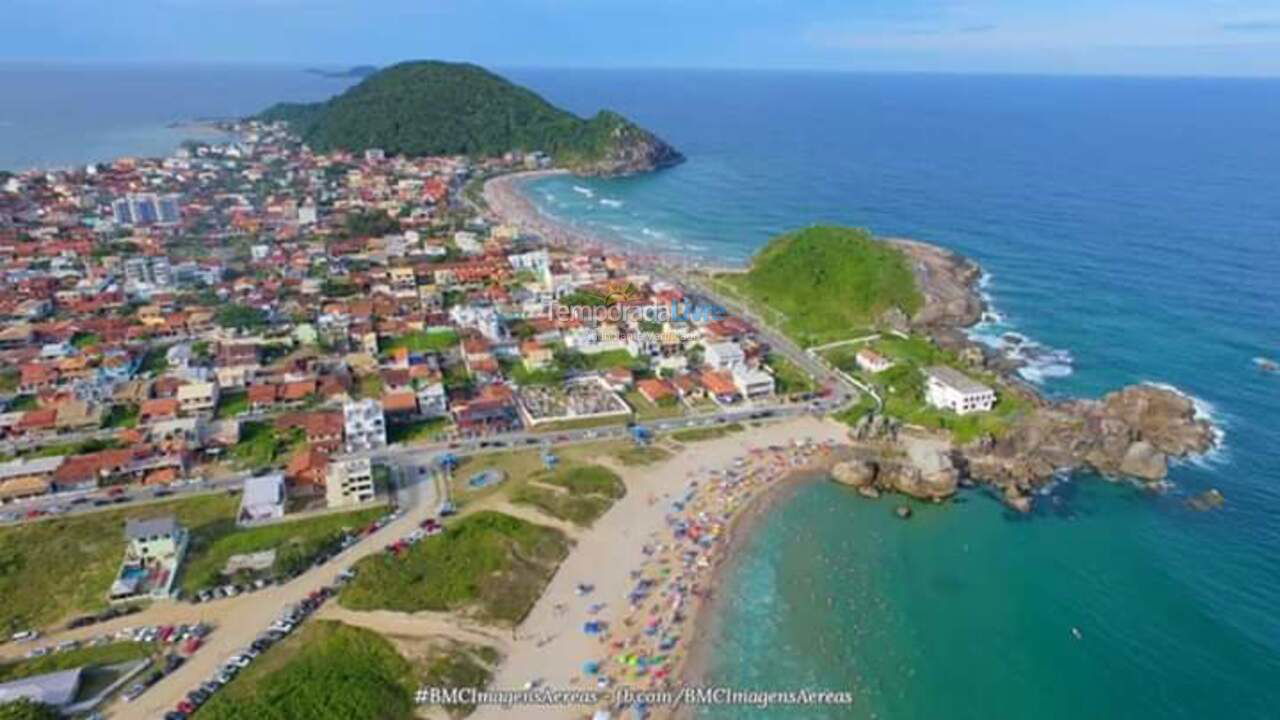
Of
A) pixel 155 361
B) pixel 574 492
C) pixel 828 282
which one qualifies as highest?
pixel 155 361

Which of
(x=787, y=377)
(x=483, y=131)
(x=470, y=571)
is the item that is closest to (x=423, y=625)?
(x=470, y=571)

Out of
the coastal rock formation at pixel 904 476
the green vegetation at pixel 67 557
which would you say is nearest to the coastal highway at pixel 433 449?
the green vegetation at pixel 67 557

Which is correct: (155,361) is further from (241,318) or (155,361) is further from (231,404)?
(231,404)

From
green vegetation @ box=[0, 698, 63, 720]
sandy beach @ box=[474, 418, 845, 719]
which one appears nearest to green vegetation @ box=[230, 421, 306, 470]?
green vegetation @ box=[0, 698, 63, 720]

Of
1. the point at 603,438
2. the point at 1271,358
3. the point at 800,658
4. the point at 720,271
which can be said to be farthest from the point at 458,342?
the point at 1271,358

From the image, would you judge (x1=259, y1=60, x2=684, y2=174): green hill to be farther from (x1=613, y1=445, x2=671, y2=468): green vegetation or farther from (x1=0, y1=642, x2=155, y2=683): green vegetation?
(x1=0, y1=642, x2=155, y2=683): green vegetation

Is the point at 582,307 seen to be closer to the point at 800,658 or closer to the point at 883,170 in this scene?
the point at 800,658
